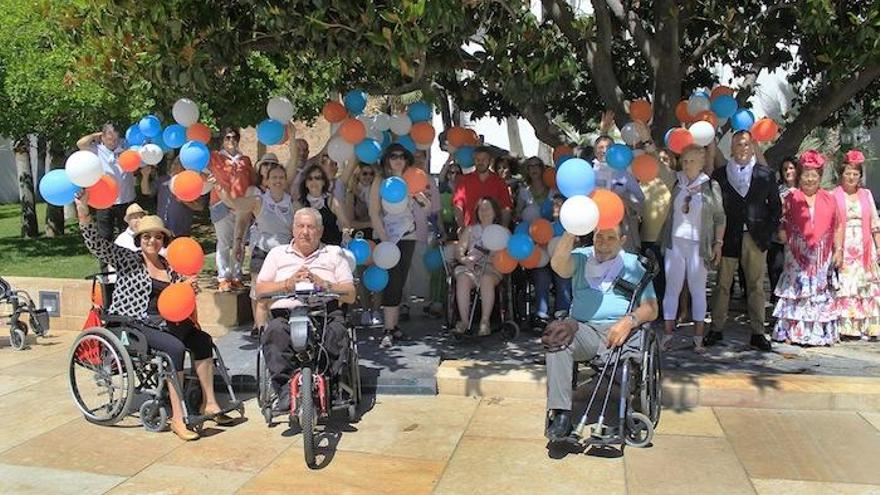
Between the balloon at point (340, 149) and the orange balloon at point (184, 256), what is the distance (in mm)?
2194

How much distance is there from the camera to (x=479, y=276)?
22.4 ft

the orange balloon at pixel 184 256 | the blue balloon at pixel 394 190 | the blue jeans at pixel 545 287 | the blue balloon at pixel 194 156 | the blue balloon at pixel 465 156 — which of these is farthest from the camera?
the blue balloon at pixel 465 156

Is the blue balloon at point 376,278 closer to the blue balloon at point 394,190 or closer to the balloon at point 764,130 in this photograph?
the blue balloon at point 394,190

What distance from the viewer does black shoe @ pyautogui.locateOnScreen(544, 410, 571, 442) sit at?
4574mm

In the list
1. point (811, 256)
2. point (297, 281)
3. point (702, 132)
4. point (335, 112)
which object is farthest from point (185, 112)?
point (811, 256)

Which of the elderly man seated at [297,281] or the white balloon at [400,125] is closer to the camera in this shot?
the elderly man seated at [297,281]

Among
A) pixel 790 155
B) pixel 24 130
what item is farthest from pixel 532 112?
pixel 24 130

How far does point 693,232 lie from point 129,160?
14.9 ft

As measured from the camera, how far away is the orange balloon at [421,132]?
7.60m

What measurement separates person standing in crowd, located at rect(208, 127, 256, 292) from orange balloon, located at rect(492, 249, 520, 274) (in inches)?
89.2

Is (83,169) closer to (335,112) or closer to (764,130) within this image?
(335,112)

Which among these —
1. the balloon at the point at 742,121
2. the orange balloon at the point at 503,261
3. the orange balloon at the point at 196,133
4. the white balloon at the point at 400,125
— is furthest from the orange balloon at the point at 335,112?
the balloon at the point at 742,121

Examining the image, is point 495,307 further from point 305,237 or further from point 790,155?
point 790,155

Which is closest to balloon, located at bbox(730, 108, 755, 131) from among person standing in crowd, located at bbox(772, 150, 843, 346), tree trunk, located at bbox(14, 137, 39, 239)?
person standing in crowd, located at bbox(772, 150, 843, 346)
